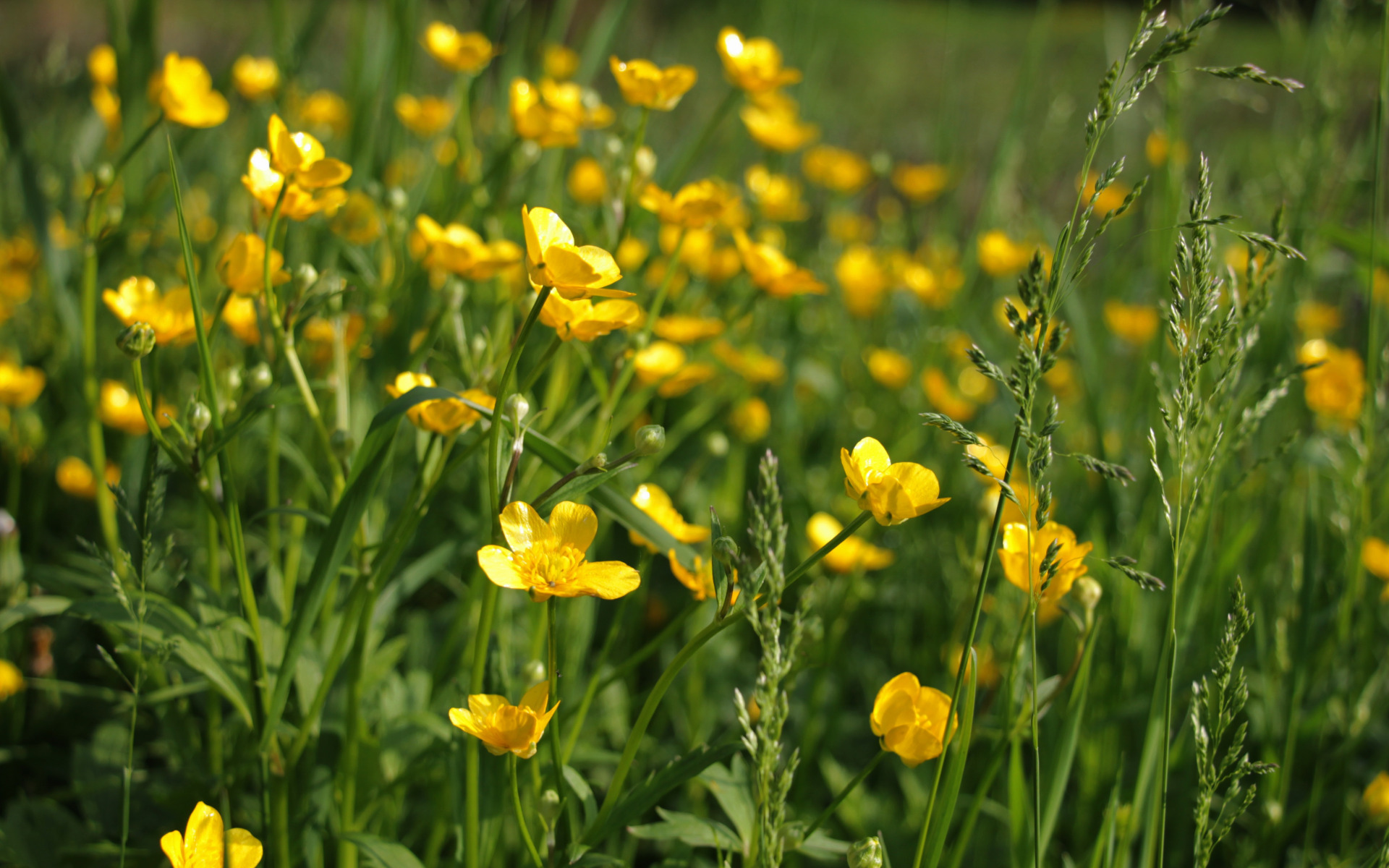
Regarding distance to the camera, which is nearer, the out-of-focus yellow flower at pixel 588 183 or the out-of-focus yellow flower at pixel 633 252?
the out-of-focus yellow flower at pixel 633 252

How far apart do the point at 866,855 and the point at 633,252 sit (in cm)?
146

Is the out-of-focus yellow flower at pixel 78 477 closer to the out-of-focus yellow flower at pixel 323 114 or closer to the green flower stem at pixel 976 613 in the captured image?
the out-of-focus yellow flower at pixel 323 114

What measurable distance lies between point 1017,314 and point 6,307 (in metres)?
1.91

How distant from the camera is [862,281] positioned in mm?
2125

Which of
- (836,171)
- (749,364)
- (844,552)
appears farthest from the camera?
(836,171)

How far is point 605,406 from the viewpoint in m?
1.03

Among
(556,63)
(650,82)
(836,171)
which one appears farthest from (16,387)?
(836,171)

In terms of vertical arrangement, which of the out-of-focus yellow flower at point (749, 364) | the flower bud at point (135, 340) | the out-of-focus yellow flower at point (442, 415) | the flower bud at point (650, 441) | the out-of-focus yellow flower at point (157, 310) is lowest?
the out-of-focus yellow flower at point (749, 364)

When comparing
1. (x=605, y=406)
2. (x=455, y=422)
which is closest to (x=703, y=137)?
(x=605, y=406)

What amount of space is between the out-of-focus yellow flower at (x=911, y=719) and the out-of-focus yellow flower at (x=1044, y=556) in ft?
0.42

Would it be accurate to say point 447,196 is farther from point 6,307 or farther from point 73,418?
point 6,307

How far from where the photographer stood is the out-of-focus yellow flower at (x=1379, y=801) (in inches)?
43.1

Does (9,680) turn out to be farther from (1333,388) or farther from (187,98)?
(1333,388)

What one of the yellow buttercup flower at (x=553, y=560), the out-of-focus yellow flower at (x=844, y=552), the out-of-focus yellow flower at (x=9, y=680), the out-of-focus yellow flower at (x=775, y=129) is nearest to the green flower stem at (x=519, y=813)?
the yellow buttercup flower at (x=553, y=560)
